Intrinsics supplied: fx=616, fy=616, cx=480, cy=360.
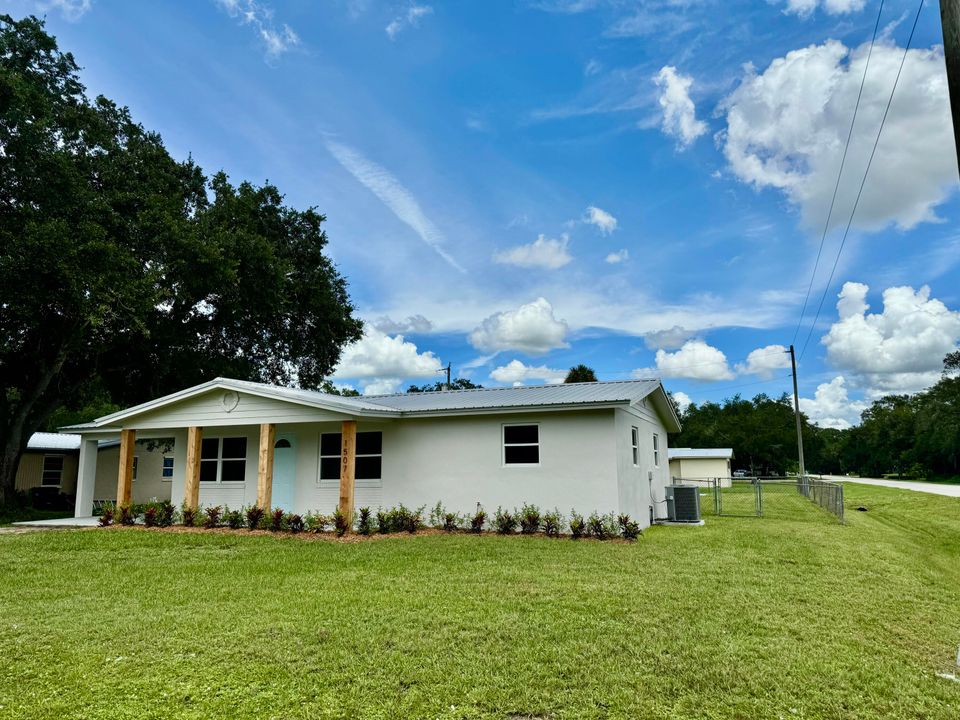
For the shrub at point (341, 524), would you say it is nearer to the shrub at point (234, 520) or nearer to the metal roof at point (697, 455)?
the shrub at point (234, 520)

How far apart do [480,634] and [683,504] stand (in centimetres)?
1147

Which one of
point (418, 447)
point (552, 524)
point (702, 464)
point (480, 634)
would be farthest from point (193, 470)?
point (702, 464)

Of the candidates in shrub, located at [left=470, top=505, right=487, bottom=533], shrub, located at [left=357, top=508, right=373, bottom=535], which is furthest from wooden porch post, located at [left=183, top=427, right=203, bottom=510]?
shrub, located at [left=470, top=505, right=487, bottom=533]

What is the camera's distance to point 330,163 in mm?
17703

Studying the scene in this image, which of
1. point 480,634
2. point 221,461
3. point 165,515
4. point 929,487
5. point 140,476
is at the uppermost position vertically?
point 221,461

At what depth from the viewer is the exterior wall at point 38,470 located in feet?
79.3

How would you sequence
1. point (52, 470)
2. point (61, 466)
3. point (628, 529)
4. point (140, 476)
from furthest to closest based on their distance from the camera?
point (61, 466)
point (52, 470)
point (140, 476)
point (628, 529)

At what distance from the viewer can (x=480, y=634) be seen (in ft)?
18.1

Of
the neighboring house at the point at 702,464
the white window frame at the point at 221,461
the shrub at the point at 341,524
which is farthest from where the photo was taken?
the neighboring house at the point at 702,464

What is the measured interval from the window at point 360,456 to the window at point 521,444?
3.23 metres

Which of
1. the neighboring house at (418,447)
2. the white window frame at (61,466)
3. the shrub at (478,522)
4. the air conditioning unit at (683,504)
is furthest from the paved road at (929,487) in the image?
the white window frame at (61,466)

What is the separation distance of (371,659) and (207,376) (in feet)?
63.8

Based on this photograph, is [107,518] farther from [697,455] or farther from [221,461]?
[697,455]

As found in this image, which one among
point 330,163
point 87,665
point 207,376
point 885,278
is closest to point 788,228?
point 885,278
